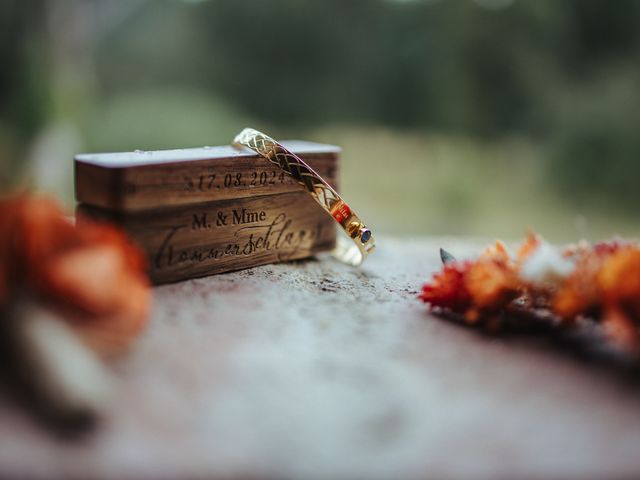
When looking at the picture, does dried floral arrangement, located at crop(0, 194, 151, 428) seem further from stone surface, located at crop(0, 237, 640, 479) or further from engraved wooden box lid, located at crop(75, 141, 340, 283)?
engraved wooden box lid, located at crop(75, 141, 340, 283)

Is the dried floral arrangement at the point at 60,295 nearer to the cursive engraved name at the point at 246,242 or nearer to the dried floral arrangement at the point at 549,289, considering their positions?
the cursive engraved name at the point at 246,242

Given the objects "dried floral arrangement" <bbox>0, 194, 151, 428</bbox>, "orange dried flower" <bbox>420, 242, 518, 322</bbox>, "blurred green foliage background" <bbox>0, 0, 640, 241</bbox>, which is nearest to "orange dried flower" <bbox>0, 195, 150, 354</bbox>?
"dried floral arrangement" <bbox>0, 194, 151, 428</bbox>

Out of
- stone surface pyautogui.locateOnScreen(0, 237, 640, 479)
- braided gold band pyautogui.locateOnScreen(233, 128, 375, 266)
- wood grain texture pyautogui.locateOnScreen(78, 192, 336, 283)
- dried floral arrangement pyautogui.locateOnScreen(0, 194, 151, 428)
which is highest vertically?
braided gold band pyautogui.locateOnScreen(233, 128, 375, 266)

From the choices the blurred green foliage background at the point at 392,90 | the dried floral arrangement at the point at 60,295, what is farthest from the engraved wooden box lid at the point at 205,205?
the blurred green foliage background at the point at 392,90

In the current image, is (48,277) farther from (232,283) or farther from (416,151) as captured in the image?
(416,151)

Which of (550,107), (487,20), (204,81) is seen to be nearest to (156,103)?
(204,81)

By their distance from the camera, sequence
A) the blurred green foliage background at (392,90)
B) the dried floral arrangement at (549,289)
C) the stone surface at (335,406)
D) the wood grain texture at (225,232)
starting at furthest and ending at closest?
1. the blurred green foliage background at (392,90)
2. the wood grain texture at (225,232)
3. the dried floral arrangement at (549,289)
4. the stone surface at (335,406)

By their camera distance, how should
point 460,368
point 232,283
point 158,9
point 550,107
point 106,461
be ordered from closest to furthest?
point 106,461, point 460,368, point 232,283, point 550,107, point 158,9
